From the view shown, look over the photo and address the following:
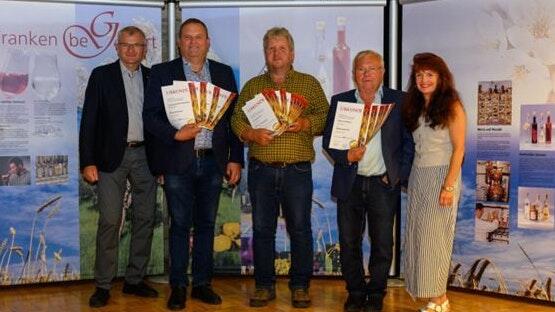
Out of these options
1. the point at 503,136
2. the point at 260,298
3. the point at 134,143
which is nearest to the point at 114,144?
the point at 134,143

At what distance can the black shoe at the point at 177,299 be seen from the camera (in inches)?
146

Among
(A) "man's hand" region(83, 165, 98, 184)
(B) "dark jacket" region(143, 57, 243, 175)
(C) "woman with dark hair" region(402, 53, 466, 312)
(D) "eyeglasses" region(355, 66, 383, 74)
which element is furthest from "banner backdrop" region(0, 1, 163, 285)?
(C) "woman with dark hair" region(402, 53, 466, 312)

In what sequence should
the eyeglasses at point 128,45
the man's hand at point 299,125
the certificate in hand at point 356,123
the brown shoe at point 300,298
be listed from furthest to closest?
the eyeglasses at point 128,45
the brown shoe at point 300,298
the man's hand at point 299,125
the certificate in hand at point 356,123

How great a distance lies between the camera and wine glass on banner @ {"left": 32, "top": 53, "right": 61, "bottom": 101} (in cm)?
420

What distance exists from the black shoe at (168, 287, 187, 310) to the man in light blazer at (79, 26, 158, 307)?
0.46 meters

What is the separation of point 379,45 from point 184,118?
1621mm

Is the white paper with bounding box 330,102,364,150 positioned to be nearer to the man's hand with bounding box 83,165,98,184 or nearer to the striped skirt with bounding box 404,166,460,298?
the striped skirt with bounding box 404,166,460,298

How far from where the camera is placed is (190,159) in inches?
144

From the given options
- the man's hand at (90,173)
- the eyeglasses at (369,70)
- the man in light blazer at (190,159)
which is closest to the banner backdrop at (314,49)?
the man in light blazer at (190,159)

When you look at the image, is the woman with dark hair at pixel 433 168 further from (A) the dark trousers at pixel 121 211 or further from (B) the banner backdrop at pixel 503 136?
(A) the dark trousers at pixel 121 211

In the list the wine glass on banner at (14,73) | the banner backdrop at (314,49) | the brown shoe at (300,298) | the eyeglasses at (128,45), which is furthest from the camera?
the banner backdrop at (314,49)

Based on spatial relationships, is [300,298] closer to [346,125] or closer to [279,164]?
[279,164]

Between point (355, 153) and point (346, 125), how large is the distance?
0.17 metres

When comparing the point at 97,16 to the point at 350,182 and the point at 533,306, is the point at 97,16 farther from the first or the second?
the point at 533,306
